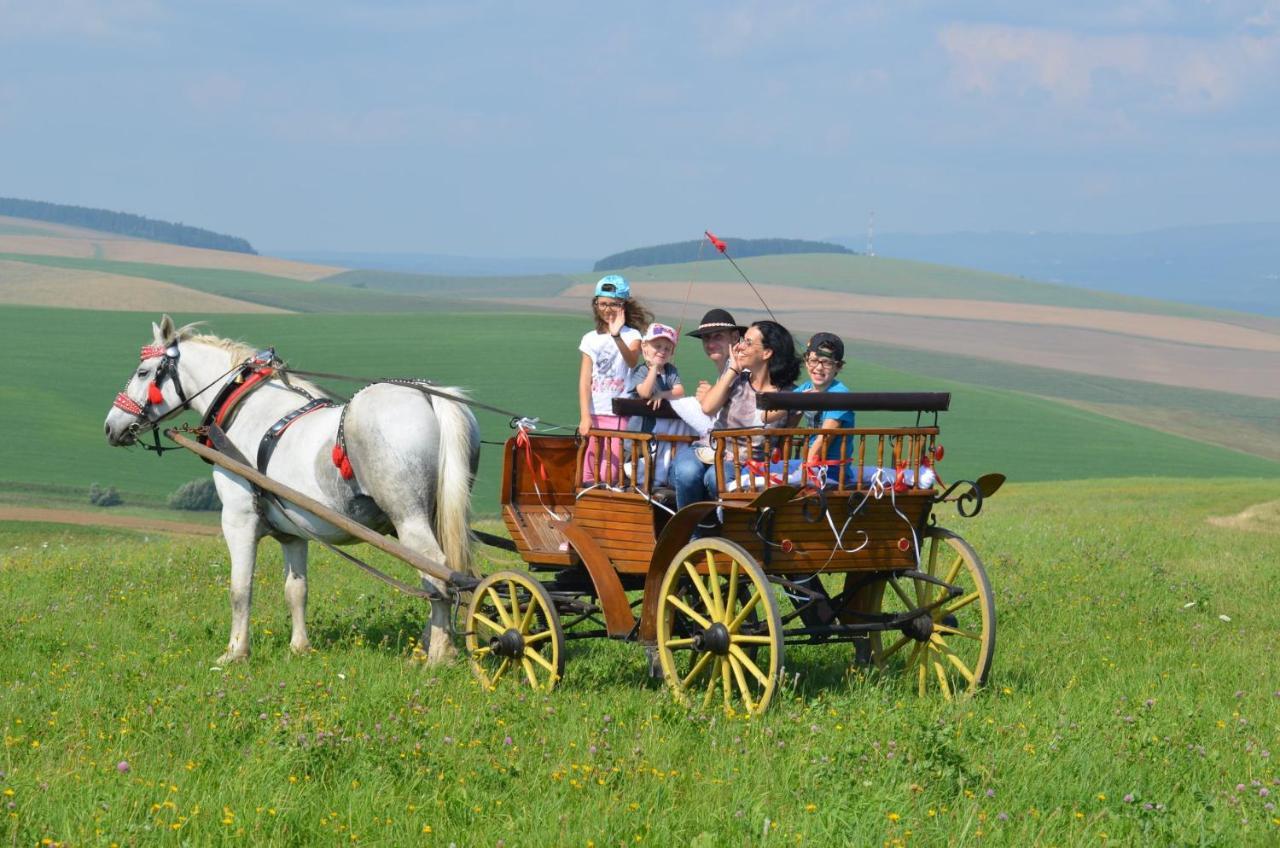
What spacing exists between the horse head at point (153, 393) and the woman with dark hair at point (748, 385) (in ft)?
14.6

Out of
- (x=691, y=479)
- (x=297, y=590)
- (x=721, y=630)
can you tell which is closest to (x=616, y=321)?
(x=691, y=479)

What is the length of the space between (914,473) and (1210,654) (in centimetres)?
334

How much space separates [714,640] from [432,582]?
2563 mm

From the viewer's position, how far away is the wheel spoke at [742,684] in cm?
674

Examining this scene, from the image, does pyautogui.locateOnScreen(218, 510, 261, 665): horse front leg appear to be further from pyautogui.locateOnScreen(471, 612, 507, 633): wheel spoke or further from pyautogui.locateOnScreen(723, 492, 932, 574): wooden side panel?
pyautogui.locateOnScreen(723, 492, 932, 574): wooden side panel

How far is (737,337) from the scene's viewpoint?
804cm

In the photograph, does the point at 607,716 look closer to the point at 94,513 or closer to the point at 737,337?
the point at 737,337

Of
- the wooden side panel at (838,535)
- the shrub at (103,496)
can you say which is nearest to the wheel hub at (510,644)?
the wooden side panel at (838,535)

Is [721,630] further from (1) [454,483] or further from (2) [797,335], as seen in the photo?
(2) [797,335]

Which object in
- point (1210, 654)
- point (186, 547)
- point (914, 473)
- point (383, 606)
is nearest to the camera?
point (914, 473)

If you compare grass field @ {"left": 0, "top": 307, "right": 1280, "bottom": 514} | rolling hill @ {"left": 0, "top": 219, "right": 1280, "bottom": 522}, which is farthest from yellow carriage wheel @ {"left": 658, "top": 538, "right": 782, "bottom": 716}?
rolling hill @ {"left": 0, "top": 219, "right": 1280, "bottom": 522}

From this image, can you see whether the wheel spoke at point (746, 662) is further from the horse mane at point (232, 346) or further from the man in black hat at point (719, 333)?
the horse mane at point (232, 346)

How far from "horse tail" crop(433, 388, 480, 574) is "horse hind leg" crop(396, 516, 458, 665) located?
86mm

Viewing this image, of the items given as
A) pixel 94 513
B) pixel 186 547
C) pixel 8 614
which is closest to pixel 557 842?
pixel 8 614
